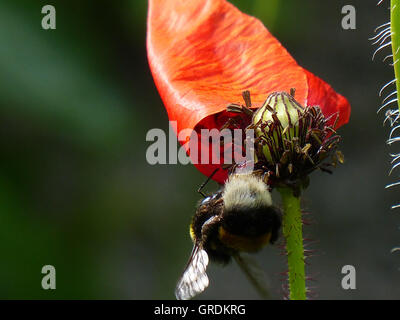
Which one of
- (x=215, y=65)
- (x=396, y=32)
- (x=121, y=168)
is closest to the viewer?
(x=396, y=32)

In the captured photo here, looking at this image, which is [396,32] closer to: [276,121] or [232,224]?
[276,121]

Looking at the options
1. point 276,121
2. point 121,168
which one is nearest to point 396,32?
point 276,121

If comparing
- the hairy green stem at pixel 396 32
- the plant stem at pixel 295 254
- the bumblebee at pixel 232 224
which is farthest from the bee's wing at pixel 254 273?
the hairy green stem at pixel 396 32

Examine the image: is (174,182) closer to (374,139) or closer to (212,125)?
(374,139)

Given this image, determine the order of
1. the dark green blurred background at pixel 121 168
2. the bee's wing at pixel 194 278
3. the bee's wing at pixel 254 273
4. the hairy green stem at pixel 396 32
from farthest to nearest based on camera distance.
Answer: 1. the dark green blurred background at pixel 121 168
2. the bee's wing at pixel 254 273
3. the bee's wing at pixel 194 278
4. the hairy green stem at pixel 396 32

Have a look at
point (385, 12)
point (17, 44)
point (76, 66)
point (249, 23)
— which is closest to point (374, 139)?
point (385, 12)

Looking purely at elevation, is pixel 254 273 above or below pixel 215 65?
below

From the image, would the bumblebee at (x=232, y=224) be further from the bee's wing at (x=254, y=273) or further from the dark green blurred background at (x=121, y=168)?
the dark green blurred background at (x=121, y=168)
